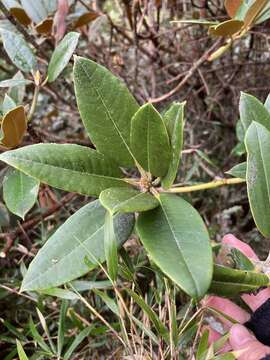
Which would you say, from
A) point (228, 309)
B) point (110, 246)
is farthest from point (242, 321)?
point (110, 246)

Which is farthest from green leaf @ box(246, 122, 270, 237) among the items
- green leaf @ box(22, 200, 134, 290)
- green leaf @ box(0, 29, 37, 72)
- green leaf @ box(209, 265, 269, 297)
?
green leaf @ box(0, 29, 37, 72)

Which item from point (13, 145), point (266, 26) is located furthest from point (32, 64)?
point (266, 26)

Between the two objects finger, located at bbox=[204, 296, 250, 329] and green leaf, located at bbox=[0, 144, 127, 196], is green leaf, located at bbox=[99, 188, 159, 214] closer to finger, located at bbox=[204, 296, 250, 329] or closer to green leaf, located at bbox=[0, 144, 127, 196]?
green leaf, located at bbox=[0, 144, 127, 196]

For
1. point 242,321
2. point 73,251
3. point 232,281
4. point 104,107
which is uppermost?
point 104,107

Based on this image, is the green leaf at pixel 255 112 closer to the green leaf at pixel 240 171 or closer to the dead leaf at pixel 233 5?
the green leaf at pixel 240 171

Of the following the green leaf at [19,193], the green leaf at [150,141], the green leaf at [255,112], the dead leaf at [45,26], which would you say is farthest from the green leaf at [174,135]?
the dead leaf at [45,26]

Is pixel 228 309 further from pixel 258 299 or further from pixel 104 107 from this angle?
pixel 104 107

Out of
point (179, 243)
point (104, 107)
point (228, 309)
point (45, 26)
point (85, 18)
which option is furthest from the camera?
point (85, 18)
